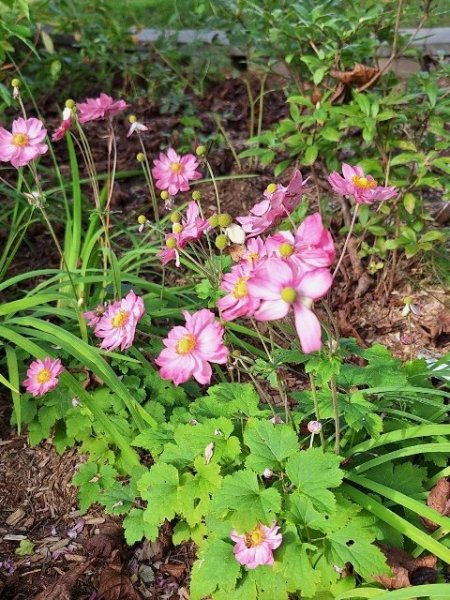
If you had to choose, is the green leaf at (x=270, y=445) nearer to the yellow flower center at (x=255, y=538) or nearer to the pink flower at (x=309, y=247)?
the yellow flower center at (x=255, y=538)

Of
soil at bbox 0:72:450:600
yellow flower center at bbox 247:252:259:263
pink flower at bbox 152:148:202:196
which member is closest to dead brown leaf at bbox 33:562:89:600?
soil at bbox 0:72:450:600

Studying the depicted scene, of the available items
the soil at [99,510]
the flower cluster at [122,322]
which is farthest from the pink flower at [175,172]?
the flower cluster at [122,322]

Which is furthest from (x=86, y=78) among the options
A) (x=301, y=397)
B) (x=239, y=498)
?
(x=239, y=498)

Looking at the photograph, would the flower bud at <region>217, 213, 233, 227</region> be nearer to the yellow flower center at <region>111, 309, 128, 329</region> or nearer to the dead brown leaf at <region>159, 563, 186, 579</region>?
the yellow flower center at <region>111, 309, 128, 329</region>

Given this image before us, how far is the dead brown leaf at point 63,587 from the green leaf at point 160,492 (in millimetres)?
319

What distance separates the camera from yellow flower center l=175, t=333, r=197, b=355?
4.47ft

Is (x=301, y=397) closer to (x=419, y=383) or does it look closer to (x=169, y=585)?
(x=419, y=383)

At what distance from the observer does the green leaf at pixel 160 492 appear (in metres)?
1.51

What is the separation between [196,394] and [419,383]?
26.6 inches

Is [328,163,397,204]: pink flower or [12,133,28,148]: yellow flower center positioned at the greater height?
[328,163,397,204]: pink flower

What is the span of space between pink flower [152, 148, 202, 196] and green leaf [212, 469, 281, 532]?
987 millimetres

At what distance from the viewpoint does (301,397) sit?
1631mm

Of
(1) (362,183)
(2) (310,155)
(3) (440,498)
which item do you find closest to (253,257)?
(1) (362,183)

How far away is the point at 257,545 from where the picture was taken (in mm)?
1380
